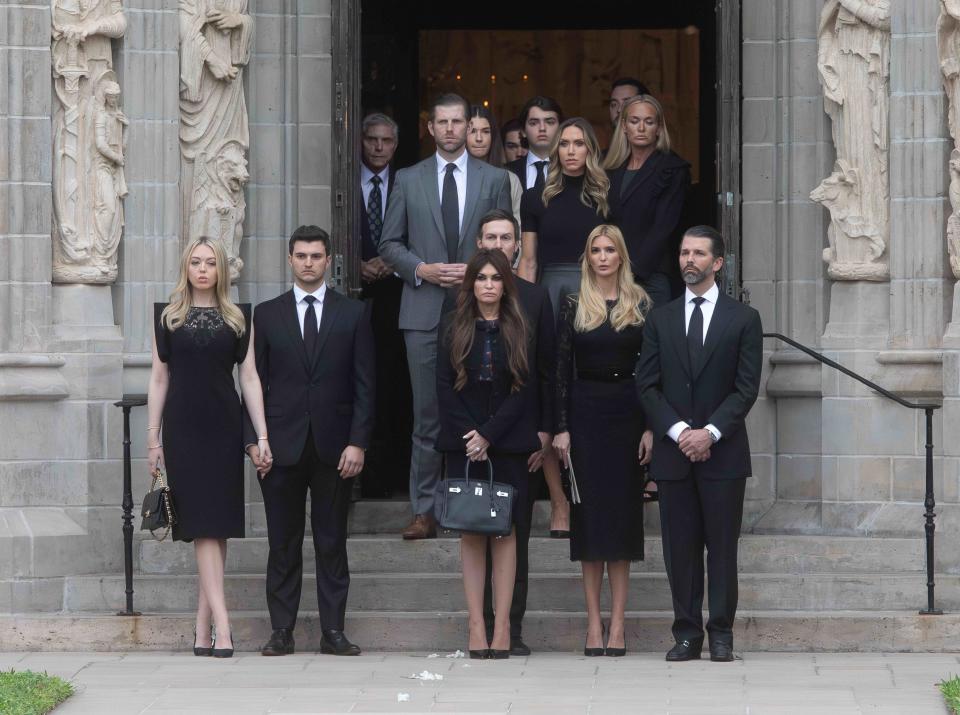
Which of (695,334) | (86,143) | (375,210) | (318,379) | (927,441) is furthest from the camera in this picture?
(375,210)

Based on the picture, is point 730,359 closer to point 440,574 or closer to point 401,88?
point 440,574

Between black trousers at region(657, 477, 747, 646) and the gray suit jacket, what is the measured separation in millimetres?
1909

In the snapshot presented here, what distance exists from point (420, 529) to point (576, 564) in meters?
0.90

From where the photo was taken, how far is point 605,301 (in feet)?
34.7

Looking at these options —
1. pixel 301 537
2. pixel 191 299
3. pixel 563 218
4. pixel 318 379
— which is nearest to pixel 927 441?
pixel 563 218

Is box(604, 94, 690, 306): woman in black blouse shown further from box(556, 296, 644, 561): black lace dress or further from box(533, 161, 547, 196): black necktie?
box(556, 296, 644, 561): black lace dress

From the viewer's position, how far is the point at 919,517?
11.8 m

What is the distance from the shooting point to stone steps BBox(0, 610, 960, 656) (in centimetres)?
1062

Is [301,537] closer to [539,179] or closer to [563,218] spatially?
[563,218]

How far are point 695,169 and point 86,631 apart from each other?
8296 millimetres

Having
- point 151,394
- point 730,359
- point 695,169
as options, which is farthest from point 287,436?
point 695,169

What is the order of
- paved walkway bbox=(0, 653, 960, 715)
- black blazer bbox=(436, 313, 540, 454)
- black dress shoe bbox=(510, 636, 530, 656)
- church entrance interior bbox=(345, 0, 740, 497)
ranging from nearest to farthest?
1. paved walkway bbox=(0, 653, 960, 715)
2. black blazer bbox=(436, 313, 540, 454)
3. black dress shoe bbox=(510, 636, 530, 656)
4. church entrance interior bbox=(345, 0, 740, 497)

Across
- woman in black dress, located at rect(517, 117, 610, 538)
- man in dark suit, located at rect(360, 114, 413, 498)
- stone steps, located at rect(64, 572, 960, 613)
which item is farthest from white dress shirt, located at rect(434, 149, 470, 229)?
stone steps, located at rect(64, 572, 960, 613)

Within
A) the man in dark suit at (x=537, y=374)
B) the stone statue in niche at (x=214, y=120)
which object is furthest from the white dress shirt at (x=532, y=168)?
the stone statue in niche at (x=214, y=120)
